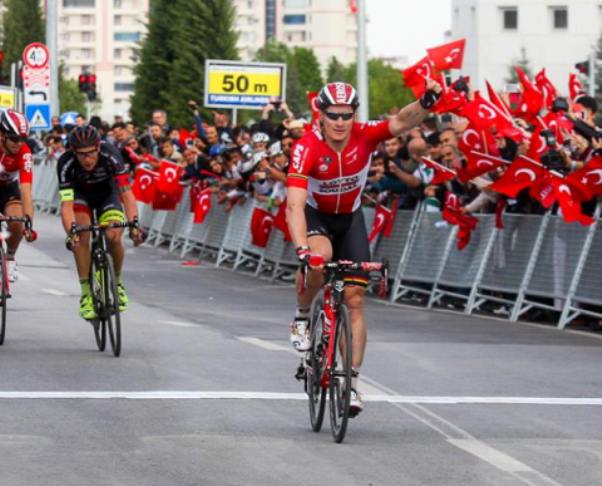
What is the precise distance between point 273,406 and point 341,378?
137 centimetres

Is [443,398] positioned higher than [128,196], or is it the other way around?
[128,196]

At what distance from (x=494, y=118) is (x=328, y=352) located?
8.91m

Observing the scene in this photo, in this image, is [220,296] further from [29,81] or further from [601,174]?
[29,81]

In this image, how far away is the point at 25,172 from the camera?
15727 mm

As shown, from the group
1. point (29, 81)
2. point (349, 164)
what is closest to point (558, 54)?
point (29, 81)

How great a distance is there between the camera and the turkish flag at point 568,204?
17938mm

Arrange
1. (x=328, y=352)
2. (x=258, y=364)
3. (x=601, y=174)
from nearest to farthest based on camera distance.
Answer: (x=328, y=352) → (x=258, y=364) → (x=601, y=174)

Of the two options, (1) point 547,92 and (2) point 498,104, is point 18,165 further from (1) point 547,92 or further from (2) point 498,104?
(1) point 547,92

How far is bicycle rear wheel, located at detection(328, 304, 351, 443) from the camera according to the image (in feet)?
32.6

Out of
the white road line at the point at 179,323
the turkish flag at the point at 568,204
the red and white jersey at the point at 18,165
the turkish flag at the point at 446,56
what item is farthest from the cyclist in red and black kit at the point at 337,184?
the turkish flag at the point at 446,56

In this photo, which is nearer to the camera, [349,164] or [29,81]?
[349,164]

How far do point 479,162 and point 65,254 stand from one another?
12.4 metres

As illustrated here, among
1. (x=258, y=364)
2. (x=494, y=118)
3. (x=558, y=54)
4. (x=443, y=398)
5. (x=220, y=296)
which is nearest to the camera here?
(x=443, y=398)

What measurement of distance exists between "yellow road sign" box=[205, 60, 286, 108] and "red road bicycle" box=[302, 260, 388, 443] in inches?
1063
